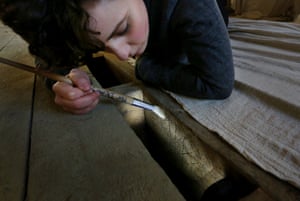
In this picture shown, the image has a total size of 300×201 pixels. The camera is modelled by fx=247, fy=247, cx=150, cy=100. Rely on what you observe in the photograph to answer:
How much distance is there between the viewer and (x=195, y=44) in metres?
0.52

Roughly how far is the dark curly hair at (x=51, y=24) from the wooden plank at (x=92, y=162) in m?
0.15

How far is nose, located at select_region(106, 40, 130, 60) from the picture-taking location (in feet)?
1.55

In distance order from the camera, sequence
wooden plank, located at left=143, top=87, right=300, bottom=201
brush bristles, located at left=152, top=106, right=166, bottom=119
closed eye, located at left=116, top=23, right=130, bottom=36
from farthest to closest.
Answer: brush bristles, located at left=152, top=106, right=166, bottom=119, closed eye, located at left=116, top=23, right=130, bottom=36, wooden plank, located at left=143, top=87, right=300, bottom=201

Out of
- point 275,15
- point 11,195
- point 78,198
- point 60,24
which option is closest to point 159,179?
point 78,198

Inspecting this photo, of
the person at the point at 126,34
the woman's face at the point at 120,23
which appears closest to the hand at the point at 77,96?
the person at the point at 126,34

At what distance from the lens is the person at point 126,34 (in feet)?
1.43

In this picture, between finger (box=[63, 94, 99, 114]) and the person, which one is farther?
finger (box=[63, 94, 99, 114])

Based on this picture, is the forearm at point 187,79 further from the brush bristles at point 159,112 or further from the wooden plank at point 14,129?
the wooden plank at point 14,129

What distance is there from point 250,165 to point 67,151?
317mm

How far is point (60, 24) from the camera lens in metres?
0.48

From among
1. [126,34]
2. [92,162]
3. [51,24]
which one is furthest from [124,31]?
[92,162]

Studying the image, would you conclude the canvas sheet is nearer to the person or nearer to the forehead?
the person

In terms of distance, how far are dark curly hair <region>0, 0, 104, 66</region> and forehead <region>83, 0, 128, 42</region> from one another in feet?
0.03

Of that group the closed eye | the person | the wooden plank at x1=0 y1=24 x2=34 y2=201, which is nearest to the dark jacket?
the person
